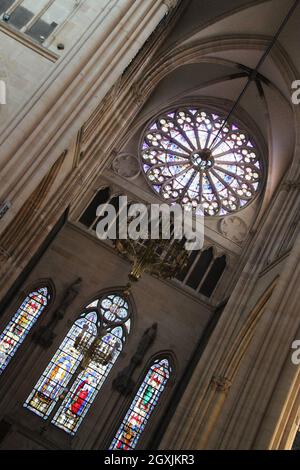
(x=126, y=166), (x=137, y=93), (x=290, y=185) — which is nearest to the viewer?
(x=290, y=185)

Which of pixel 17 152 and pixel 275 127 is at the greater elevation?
pixel 275 127

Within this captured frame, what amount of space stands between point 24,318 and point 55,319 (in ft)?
3.22

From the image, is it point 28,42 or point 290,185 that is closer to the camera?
point 28,42

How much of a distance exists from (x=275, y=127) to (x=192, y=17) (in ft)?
17.8

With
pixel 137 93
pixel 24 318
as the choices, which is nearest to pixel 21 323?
pixel 24 318

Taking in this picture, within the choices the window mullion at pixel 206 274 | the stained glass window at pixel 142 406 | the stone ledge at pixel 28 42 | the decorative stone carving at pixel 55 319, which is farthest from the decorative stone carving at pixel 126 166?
the stone ledge at pixel 28 42

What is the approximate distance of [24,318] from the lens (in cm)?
Answer: 1880

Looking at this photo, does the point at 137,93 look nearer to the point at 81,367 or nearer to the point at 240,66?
the point at 240,66

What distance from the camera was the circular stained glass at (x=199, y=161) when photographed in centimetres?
2212

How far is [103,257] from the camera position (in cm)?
1991

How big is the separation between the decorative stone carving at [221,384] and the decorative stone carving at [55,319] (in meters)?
5.82

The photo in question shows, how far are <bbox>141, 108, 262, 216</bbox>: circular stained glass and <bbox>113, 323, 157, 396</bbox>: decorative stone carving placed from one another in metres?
4.99
